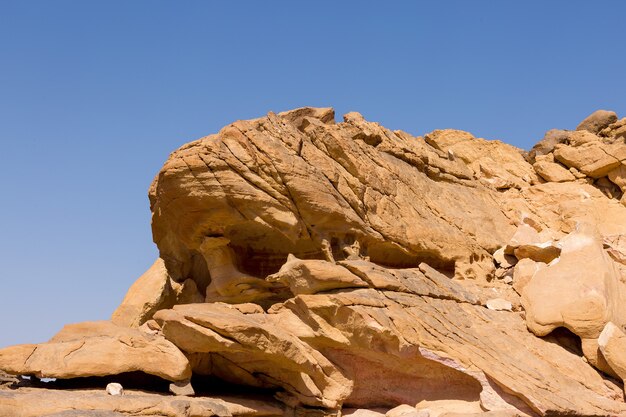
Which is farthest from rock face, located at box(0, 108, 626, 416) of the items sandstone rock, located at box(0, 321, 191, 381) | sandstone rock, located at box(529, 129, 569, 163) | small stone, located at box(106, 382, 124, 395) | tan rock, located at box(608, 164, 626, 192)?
sandstone rock, located at box(529, 129, 569, 163)

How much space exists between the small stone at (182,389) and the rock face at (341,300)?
5 cm

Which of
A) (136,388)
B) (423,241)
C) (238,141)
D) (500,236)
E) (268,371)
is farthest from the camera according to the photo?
(500,236)

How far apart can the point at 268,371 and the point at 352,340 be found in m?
1.63

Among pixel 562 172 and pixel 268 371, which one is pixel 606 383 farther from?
pixel 562 172

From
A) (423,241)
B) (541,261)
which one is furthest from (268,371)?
(541,261)

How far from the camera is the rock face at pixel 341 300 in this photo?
12305 mm

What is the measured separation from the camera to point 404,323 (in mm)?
13922

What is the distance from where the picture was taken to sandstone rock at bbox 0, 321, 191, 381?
11620mm

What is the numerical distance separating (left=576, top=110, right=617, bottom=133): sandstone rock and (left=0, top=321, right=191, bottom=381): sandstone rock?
1634 cm

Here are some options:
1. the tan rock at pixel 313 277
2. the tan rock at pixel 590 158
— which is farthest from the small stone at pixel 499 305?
the tan rock at pixel 590 158

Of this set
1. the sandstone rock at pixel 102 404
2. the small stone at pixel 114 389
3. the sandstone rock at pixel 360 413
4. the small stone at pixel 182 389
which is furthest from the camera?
the sandstone rock at pixel 360 413

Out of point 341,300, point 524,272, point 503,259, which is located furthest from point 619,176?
point 341,300

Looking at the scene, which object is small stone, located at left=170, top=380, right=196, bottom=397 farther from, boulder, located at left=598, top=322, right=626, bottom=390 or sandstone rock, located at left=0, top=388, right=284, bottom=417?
boulder, located at left=598, top=322, right=626, bottom=390

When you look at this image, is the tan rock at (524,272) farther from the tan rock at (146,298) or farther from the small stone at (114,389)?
the small stone at (114,389)
